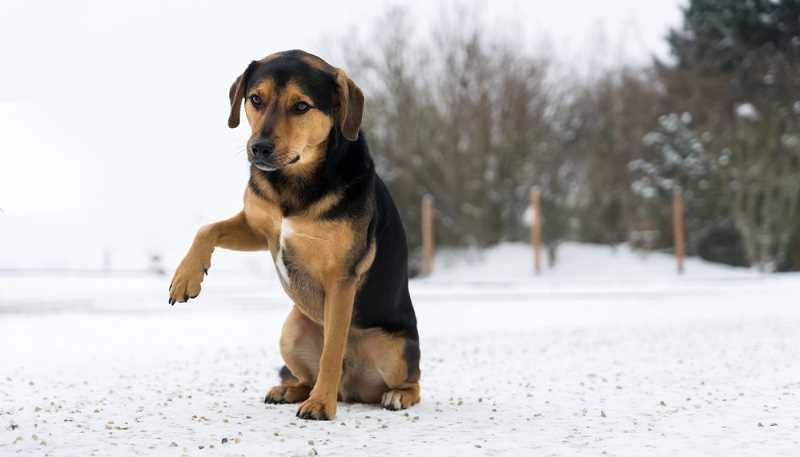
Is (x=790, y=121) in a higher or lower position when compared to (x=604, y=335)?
higher

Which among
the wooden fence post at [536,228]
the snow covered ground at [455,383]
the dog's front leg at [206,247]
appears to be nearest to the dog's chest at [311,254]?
the dog's front leg at [206,247]

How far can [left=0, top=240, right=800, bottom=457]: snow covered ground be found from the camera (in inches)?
159

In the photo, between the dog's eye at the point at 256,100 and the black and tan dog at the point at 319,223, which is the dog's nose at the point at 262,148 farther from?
the dog's eye at the point at 256,100

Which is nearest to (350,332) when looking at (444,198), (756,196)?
(444,198)

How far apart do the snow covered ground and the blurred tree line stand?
13.1 metres

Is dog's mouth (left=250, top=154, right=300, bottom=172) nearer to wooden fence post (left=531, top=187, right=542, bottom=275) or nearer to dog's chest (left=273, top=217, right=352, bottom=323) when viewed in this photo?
dog's chest (left=273, top=217, right=352, bottom=323)

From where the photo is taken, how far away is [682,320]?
11555mm

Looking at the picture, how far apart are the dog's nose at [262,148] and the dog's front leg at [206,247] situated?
56 cm

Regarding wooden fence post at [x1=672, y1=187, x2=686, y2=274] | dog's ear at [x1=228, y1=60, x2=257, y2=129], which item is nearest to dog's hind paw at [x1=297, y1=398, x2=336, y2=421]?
dog's ear at [x1=228, y1=60, x2=257, y2=129]

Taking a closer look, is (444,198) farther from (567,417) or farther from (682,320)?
(567,417)

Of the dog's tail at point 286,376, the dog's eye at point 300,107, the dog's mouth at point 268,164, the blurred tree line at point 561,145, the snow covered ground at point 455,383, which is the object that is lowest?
the snow covered ground at point 455,383

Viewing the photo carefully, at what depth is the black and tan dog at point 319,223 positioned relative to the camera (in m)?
4.16

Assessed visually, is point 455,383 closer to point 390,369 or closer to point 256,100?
point 390,369

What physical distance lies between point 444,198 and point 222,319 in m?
16.4
